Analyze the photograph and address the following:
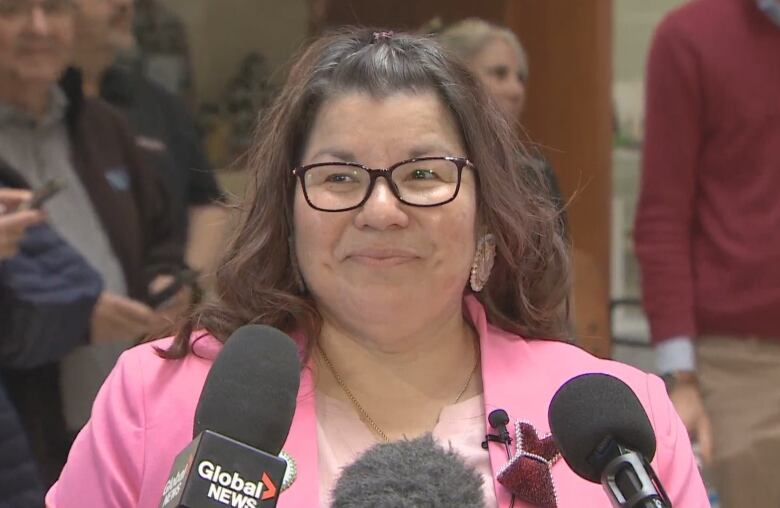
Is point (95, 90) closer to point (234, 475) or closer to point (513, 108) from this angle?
point (513, 108)

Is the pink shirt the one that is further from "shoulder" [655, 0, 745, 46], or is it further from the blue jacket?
"shoulder" [655, 0, 745, 46]

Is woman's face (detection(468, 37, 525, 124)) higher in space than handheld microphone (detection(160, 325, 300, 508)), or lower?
lower

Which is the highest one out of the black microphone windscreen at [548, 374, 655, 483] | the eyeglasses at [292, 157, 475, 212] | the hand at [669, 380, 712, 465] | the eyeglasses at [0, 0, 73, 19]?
the eyeglasses at [0, 0, 73, 19]

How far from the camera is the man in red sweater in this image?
7.75 ft

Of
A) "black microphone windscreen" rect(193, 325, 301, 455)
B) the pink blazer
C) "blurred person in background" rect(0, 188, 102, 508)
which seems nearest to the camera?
"black microphone windscreen" rect(193, 325, 301, 455)

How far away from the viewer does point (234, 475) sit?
863 mm

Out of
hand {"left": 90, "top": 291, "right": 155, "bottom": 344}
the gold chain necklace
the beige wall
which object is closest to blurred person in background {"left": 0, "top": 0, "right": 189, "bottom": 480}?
hand {"left": 90, "top": 291, "right": 155, "bottom": 344}

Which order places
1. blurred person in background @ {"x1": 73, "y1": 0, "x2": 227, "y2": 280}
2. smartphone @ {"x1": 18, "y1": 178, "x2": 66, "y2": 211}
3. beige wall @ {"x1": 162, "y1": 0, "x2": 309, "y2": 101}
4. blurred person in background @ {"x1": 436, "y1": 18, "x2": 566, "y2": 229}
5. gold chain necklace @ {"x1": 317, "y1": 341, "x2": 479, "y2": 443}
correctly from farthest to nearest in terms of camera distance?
beige wall @ {"x1": 162, "y1": 0, "x2": 309, "y2": 101} → blurred person in background @ {"x1": 436, "y1": 18, "x2": 566, "y2": 229} → blurred person in background @ {"x1": 73, "y1": 0, "x2": 227, "y2": 280} → smartphone @ {"x1": 18, "y1": 178, "x2": 66, "y2": 211} → gold chain necklace @ {"x1": 317, "y1": 341, "x2": 479, "y2": 443}

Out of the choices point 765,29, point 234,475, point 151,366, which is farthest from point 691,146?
point 234,475

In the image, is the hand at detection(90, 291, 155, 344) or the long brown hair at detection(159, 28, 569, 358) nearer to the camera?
the long brown hair at detection(159, 28, 569, 358)

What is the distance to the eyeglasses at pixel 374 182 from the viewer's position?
1479 millimetres

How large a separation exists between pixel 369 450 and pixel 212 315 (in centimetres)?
50

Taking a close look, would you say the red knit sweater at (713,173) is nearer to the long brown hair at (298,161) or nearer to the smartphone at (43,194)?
the long brown hair at (298,161)

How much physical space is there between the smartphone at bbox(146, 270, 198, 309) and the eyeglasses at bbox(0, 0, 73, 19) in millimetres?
588
